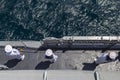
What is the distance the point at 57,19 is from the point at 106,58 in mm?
28334

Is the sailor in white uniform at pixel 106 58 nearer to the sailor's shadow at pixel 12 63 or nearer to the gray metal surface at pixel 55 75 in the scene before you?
the gray metal surface at pixel 55 75

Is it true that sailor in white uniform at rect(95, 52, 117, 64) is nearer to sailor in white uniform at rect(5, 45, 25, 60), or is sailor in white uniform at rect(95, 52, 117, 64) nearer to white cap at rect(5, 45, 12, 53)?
sailor in white uniform at rect(5, 45, 25, 60)

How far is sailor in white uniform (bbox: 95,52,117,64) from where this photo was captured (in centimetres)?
6812

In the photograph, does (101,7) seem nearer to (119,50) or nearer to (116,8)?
(116,8)

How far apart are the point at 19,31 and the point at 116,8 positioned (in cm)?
2722

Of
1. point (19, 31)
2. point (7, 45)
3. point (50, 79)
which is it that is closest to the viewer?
point (50, 79)

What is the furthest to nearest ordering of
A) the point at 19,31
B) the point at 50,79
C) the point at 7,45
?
the point at 19,31 → the point at 7,45 → the point at 50,79

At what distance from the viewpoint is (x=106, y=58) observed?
68.8 metres

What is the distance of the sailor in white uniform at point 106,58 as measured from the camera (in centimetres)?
6812

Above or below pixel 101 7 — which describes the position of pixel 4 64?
below

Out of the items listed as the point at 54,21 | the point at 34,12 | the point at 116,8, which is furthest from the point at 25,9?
the point at 116,8

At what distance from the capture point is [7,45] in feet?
224

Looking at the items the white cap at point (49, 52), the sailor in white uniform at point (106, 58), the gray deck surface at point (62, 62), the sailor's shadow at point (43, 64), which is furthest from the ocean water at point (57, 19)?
the white cap at point (49, 52)

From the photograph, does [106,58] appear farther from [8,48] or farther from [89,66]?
[8,48]
